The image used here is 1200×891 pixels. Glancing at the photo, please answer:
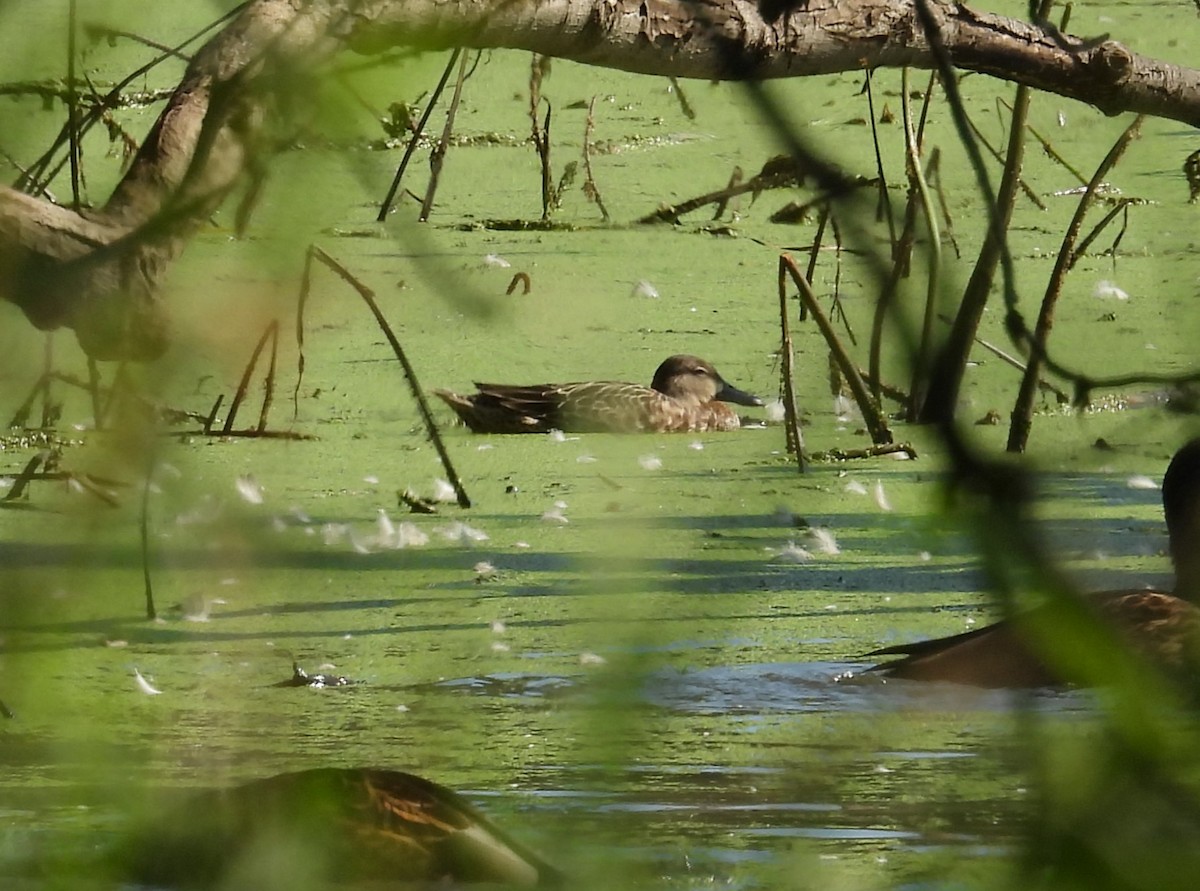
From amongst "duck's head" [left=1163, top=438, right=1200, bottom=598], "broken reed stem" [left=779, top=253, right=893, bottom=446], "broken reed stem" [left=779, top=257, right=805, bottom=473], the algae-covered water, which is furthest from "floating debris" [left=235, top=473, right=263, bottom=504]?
"duck's head" [left=1163, top=438, right=1200, bottom=598]

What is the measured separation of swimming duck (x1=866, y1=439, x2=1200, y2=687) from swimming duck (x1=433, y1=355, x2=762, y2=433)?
138cm

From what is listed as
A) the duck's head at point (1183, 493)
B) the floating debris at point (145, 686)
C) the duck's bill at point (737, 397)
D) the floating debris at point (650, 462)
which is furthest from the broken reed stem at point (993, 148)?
the floating debris at point (145, 686)

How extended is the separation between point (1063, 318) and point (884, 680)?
2.75 metres

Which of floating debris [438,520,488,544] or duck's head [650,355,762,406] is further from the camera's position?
duck's head [650,355,762,406]

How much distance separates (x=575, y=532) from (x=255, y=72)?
3.35m

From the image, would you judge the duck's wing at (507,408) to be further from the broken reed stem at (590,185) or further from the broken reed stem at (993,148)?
the broken reed stem at (590,185)

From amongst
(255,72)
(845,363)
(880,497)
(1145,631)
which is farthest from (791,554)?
(255,72)

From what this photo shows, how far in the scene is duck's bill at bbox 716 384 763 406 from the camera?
5.43m

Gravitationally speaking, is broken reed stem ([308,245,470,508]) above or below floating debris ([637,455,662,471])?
above

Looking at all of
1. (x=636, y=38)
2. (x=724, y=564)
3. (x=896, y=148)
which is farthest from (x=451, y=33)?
(x=896, y=148)

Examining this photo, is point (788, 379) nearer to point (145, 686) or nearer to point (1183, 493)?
point (1183, 493)

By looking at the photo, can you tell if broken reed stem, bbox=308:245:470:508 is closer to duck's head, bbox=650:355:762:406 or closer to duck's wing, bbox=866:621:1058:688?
duck's wing, bbox=866:621:1058:688

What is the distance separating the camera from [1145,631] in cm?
100

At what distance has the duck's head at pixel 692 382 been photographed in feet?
17.4
